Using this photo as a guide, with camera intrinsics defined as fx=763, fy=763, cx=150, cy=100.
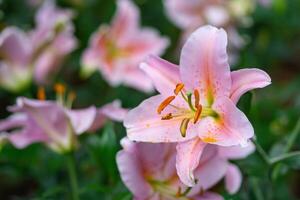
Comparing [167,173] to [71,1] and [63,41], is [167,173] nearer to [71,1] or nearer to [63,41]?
[63,41]

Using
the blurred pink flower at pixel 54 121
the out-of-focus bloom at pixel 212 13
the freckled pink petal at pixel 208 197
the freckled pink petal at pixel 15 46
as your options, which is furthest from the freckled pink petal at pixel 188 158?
the out-of-focus bloom at pixel 212 13

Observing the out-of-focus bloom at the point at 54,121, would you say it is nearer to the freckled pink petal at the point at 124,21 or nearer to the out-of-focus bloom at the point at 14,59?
the out-of-focus bloom at the point at 14,59

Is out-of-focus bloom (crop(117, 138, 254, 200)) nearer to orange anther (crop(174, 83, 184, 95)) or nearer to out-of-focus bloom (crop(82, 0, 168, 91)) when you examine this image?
orange anther (crop(174, 83, 184, 95))

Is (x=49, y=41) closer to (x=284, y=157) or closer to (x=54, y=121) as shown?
(x=54, y=121)

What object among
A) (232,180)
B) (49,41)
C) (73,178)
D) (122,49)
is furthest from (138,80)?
(232,180)

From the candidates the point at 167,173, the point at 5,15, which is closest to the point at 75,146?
the point at 167,173
